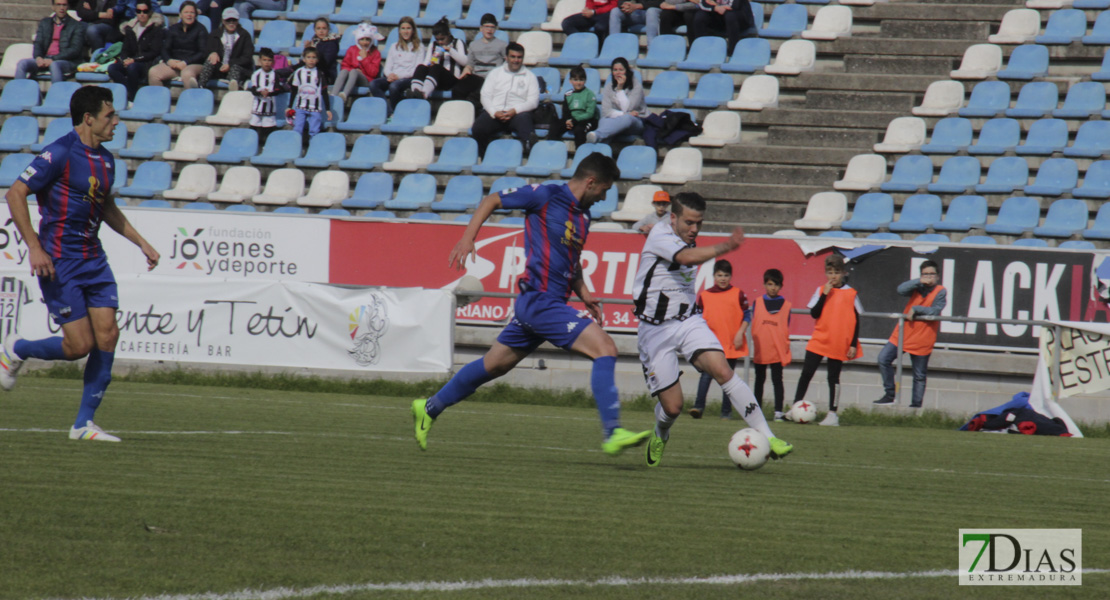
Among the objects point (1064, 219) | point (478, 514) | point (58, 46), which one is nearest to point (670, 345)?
point (478, 514)

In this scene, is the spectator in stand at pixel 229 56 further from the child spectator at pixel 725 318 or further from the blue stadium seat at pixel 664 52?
the child spectator at pixel 725 318

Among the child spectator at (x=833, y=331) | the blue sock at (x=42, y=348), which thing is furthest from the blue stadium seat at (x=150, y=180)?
the blue sock at (x=42, y=348)

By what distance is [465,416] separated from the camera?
41.5 ft

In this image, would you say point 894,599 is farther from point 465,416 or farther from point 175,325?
point 175,325

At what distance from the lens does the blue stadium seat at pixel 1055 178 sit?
17.0 m

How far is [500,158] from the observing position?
19625 millimetres

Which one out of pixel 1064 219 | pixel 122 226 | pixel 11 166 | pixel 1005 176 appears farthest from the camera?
pixel 11 166

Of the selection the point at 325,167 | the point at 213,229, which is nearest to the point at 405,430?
the point at 213,229

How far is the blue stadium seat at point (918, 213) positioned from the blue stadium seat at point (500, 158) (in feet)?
18.7

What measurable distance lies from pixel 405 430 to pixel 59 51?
15938mm

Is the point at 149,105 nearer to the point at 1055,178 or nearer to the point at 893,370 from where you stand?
the point at 893,370

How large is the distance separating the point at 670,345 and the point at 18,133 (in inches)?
671

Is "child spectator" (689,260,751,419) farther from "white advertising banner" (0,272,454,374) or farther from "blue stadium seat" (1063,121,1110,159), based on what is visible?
"blue stadium seat" (1063,121,1110,159)

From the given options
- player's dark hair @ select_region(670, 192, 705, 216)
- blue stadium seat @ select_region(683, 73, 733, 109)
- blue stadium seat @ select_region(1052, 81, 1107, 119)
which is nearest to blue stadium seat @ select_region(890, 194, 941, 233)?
blue stadium seat @ select_region(1052, 81, 1107, 119)
